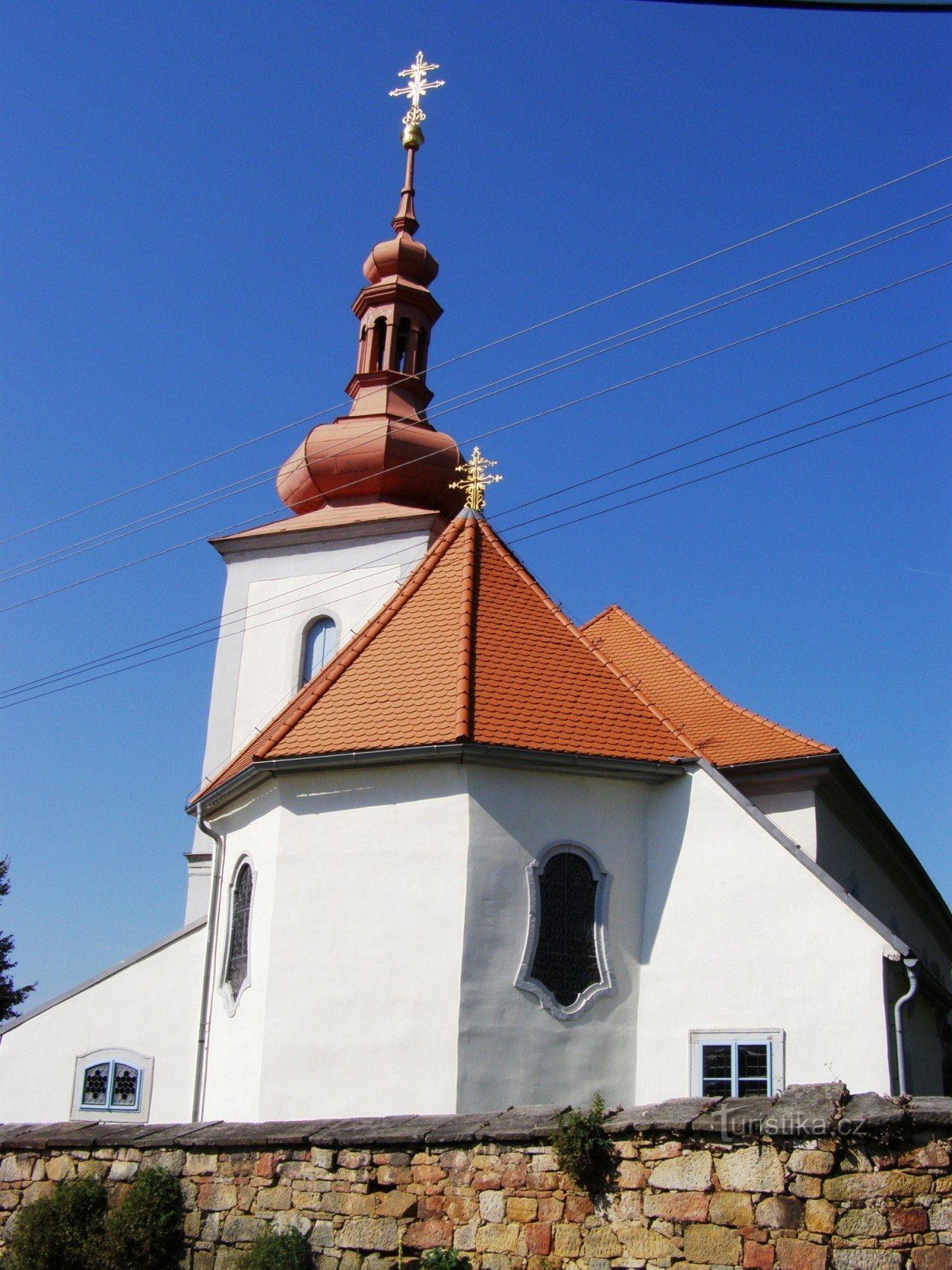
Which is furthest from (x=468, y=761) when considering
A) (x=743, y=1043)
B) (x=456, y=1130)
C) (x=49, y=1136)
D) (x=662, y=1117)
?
(x=662, y=1117)

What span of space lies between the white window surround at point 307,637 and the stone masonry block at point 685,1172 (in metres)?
14.7

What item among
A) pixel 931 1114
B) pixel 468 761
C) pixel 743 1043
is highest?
pixel 468 761

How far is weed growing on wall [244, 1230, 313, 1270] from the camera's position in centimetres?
723

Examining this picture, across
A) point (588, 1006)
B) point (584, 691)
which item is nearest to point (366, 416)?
point (584, 691)

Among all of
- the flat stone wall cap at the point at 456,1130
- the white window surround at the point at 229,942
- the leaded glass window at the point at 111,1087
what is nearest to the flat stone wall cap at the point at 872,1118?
the flat stone wall cap at the point at 456,1130

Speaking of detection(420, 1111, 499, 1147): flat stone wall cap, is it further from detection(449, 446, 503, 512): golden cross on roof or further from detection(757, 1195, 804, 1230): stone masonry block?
detection(449, 446, 503, 512): golden cross on roof

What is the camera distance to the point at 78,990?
51.5 feet

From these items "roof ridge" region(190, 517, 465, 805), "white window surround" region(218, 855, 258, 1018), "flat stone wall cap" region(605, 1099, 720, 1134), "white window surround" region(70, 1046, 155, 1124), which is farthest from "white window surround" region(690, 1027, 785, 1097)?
"white window surround" region(70, 1046, 155, 1124)

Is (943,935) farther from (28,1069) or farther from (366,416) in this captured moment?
(28,1069)

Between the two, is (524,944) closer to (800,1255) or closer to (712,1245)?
(712,1245)

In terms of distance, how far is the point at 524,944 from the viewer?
12047mm

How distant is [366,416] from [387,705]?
36.0ft

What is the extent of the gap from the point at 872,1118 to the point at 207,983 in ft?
31.2

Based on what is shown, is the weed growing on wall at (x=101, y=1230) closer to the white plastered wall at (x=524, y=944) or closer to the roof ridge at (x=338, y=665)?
the white plastered wall at (x=524, y=944)
